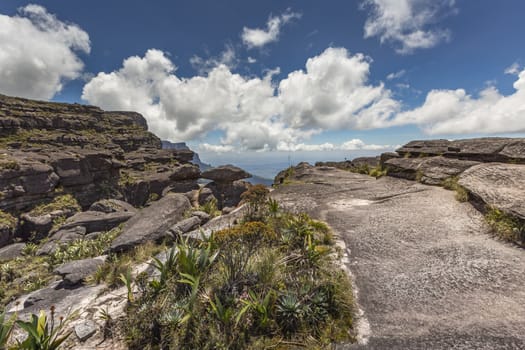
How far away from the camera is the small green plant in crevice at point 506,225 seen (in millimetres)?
5559

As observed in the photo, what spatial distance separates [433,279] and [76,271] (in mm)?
10588

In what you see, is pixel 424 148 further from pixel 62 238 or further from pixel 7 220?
pixel 7 220

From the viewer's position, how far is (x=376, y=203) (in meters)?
10.4

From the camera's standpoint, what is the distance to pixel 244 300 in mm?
3914

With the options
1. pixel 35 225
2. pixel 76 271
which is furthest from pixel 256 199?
pixel 35 225

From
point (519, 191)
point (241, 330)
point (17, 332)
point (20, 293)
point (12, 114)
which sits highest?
point (12, 114)

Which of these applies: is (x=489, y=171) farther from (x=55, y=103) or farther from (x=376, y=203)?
(x=55, y=103)

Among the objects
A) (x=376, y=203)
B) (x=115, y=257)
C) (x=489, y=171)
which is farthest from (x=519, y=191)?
(x=115, y=257)

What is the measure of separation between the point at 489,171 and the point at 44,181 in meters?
40.1

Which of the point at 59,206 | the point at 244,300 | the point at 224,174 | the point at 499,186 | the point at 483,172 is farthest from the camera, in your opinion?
the point at 59,206

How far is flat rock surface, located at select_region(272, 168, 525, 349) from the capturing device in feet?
10.7

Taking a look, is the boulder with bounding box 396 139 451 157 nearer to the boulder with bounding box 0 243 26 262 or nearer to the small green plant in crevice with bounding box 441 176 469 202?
the small green plant in crevice with bounding box 441 176 469 202

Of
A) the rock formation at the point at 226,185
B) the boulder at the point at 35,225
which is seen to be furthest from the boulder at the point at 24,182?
the rock formation at the point at 226,185

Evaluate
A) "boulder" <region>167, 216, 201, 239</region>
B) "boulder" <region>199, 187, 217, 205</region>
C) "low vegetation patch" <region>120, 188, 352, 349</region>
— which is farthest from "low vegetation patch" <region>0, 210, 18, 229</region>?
"low vegetation patch" <region>120, 188, 352, 349</region>
